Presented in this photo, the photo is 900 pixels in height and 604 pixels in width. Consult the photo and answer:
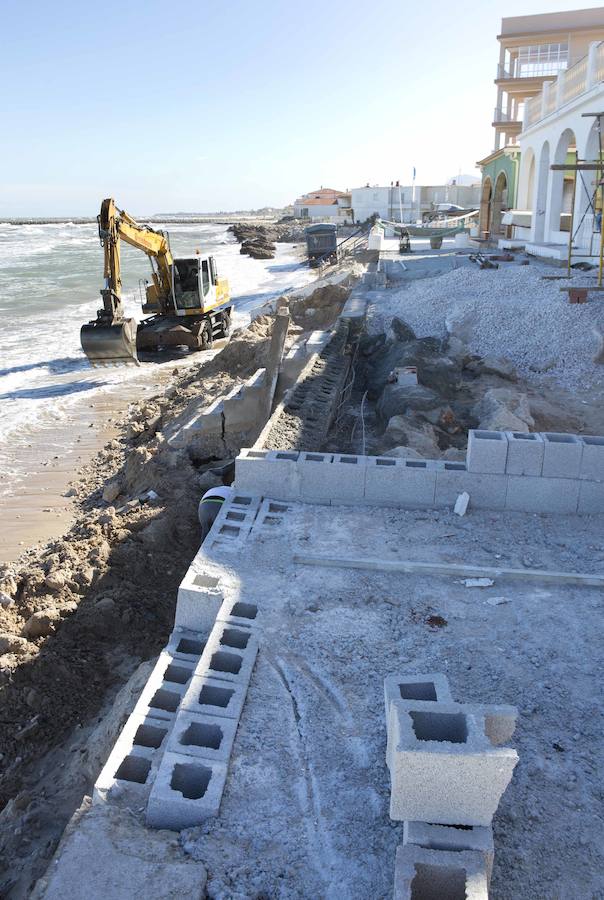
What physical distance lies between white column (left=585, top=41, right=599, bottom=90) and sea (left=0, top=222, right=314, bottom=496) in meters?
11.7

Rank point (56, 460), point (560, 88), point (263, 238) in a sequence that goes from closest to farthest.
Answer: point (56, 460) → point (560, 88) → point (263, 238)

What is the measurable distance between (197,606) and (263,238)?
62610mm

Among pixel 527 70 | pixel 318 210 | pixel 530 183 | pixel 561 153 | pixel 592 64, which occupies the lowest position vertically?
pixel 318 210

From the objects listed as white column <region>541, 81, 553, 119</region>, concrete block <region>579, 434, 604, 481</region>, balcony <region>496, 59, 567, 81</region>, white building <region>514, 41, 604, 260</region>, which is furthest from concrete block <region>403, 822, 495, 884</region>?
balcony <region>496, 59, 567, 81</region>

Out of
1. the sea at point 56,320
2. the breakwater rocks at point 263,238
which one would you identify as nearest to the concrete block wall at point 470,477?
the sea at point 56,320

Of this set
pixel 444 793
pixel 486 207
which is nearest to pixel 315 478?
pixel 444 793

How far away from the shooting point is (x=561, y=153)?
20.1 m

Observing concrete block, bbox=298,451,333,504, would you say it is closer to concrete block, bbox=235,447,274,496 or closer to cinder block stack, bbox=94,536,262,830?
concrete block, bbox=235,447,274,496

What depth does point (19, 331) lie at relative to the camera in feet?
82.2

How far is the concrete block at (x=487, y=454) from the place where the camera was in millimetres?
6094

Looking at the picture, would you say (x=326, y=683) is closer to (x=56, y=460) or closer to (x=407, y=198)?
(x=56, y=460)

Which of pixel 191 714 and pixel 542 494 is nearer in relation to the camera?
pixel 191 714

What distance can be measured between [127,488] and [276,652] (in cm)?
630

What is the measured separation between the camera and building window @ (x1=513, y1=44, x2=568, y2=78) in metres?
32.1
